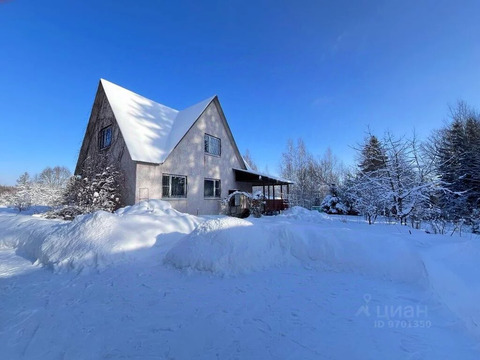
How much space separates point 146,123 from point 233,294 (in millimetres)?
12272

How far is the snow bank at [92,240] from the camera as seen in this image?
14.5ft

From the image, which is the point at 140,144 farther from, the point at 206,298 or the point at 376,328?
the point at 376,328

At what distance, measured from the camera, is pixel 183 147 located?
40.3 feet

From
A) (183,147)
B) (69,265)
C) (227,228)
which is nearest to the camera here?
(69,265)

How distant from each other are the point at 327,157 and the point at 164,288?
3342 cm

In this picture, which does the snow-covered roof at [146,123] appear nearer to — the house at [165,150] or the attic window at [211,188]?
the house at [165,150]

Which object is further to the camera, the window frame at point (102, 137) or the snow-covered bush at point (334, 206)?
the snow-covered bush at point (334, 206)

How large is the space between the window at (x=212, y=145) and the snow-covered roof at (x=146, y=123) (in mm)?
1677

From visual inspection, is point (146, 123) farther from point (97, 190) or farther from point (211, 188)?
point (211, 188)

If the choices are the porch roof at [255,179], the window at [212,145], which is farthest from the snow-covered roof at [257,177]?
the window at [212,145]

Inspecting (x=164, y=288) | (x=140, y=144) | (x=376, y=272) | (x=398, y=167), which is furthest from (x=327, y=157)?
(x=164, y=288)

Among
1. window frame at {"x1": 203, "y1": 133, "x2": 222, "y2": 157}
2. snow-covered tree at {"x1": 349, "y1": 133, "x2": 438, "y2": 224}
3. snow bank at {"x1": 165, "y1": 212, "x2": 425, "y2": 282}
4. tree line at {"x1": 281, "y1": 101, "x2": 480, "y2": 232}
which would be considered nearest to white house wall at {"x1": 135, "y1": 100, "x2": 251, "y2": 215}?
window frame at {"x1": 203, "y1": 133, "x2": 222, "y2": 157}

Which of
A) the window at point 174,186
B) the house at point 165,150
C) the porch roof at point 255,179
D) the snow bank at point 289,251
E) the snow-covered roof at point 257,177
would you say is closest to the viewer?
the snow bank at point 289,251

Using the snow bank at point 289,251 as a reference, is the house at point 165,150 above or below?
above
